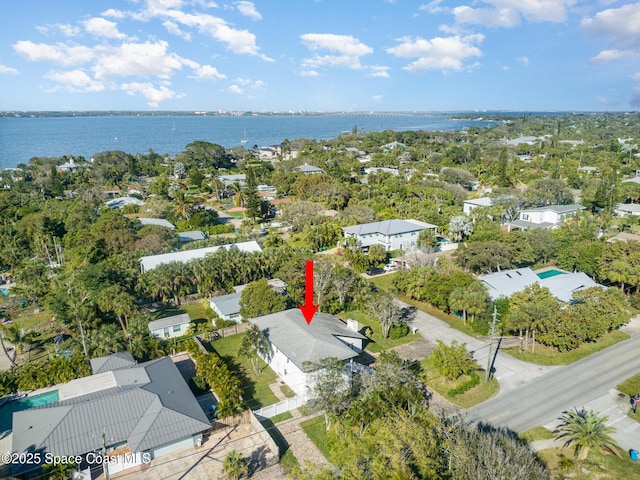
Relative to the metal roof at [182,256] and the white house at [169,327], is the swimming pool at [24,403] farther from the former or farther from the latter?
the metal roof at [182,256]

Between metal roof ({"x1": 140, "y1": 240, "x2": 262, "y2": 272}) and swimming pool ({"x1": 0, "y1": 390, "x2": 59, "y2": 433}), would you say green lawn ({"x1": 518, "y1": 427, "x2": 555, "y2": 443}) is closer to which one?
swimming pool ({"x1": 0, "y1": 390, "x2": 59, "y2": 433})

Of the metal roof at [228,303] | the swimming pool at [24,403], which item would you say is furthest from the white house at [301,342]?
the swimming pool at [24,403]

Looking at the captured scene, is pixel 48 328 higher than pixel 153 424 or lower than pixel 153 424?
lower

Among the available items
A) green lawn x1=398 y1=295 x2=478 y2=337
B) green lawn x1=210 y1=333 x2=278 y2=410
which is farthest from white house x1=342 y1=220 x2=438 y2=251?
green lawn x1=210 y1=333 x2=278 y2=410

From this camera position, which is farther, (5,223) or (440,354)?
(5,223)

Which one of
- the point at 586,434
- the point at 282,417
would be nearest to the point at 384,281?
the point at 282,417

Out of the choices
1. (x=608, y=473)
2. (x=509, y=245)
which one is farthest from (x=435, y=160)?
(x=608, y=473)

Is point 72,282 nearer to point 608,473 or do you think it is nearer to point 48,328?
point 48,328
